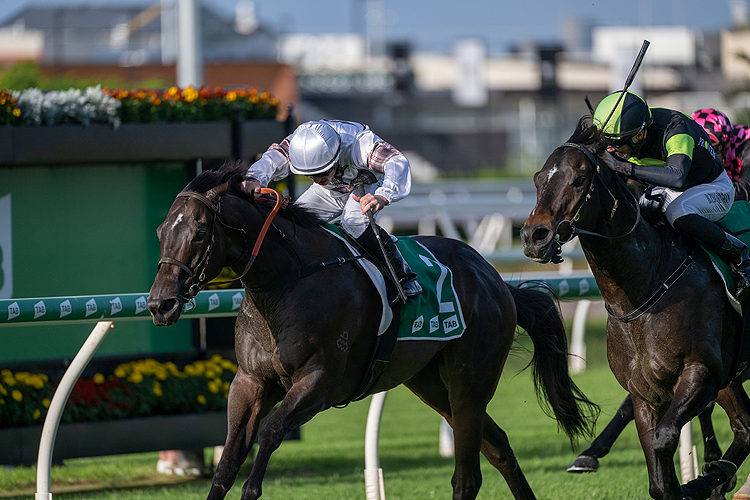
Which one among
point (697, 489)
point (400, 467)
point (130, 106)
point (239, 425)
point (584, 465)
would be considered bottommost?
point (400, 467)

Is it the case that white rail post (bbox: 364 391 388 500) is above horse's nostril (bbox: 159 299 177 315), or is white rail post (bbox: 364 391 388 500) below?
below

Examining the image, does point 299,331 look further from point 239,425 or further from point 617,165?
point 617,165

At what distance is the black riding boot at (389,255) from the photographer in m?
4.86

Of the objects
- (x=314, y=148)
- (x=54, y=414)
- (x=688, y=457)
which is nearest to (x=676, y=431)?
→ (x=688, y=457)

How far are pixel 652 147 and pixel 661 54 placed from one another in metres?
41.6

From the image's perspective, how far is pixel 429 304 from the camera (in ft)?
16.3

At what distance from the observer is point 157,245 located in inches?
274

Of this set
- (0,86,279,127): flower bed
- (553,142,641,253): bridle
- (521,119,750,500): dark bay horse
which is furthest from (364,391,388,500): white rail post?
(0,86,279,127): flower bed

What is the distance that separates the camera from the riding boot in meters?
4.82

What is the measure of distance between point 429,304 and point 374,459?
947 mm

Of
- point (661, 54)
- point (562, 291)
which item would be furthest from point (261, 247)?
point (661, 54)

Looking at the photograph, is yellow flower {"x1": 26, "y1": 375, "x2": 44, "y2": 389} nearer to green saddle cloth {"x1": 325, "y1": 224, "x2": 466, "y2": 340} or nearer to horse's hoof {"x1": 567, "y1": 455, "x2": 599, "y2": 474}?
green saddle cloth {"x1": 325, "y1": 224, "x2": 466, "y2": 340}

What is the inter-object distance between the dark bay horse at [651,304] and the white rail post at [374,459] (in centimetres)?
127

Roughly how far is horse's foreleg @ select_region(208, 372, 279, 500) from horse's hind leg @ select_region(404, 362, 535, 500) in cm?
104
